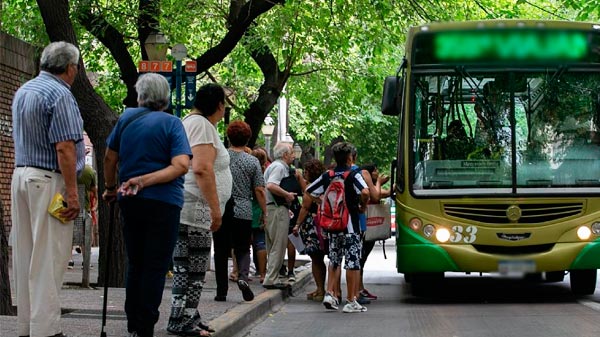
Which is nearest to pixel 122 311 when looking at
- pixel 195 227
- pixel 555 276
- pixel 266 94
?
pixel 195 227

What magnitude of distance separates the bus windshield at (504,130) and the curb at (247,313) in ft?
6.64

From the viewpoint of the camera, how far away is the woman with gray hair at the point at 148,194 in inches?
324

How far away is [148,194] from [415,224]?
6.60 m

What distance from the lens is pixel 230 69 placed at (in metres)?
31.3

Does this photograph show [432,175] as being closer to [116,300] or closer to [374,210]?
[374,210]

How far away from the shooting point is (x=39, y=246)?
7918mm

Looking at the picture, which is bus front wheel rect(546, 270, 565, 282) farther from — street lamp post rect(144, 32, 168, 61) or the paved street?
street lamp post rect(144, 32, 168, 61)

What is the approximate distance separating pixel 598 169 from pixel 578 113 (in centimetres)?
70

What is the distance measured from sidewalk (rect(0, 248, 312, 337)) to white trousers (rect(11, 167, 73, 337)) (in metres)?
0.87

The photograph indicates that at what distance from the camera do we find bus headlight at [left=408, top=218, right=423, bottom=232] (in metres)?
14.4

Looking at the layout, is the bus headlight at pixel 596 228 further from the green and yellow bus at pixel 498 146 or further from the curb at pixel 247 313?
the curb at pixel 247 313

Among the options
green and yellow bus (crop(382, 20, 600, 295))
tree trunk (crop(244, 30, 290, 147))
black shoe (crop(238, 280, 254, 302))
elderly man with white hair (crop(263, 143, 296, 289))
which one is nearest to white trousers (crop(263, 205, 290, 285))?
elderly man with white hair (crop(263, 143, 296, 289))

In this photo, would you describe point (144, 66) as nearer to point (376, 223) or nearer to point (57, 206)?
point (376, 223)

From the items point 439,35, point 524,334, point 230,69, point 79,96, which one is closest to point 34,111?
point 524,334
